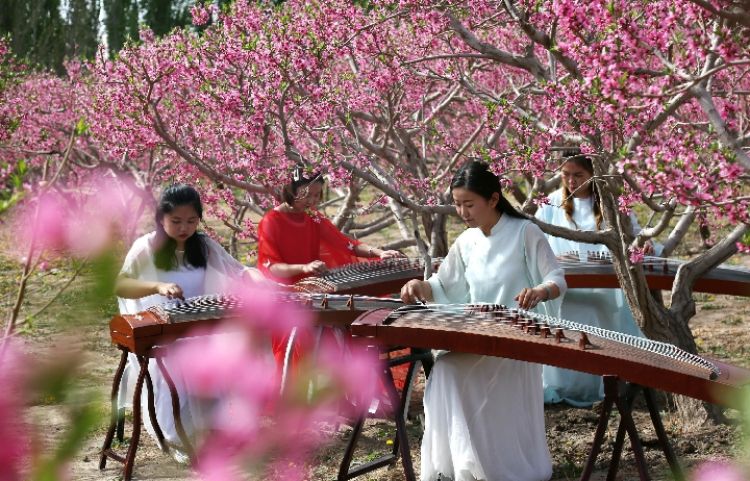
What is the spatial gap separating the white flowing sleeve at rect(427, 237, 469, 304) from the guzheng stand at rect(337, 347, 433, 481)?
274 millimetres

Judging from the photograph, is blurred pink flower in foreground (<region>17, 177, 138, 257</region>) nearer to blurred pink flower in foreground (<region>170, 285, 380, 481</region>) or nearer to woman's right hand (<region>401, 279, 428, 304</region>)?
blurred pink flower in foreground (<region>170, 285, 380, 481</region>)

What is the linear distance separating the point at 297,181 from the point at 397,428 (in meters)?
2.13

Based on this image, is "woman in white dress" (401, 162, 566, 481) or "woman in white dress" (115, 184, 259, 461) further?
"woman in white dress" (115, 184, 259, 461)

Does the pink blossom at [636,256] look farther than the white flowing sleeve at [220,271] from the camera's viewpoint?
No

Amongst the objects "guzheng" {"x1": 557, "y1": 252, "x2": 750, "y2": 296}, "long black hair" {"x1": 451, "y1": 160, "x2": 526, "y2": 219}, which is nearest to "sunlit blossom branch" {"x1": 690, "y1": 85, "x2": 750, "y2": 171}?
"long black hair" {"x1": 451, "y1": 160, "x2": 526, "y2": 219}

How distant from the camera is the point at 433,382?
14.3 ft

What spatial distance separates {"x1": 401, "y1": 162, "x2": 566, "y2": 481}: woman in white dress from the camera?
423cm

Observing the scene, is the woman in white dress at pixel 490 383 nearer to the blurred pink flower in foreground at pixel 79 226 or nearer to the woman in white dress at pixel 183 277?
the woman in white dress at pixel 183 277

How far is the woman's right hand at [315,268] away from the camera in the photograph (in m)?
5.55

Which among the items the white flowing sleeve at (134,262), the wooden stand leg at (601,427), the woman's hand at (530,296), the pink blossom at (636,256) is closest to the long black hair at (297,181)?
the white flowing sleeve at (134,262)

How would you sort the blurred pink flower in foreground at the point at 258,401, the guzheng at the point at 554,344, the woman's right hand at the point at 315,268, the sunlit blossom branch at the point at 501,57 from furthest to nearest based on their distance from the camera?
the woman's right hand at the point at 315,268 < the sunlit blossom branch at the point at 501,57 < the guzheng at the point at 554,344 < the blurred pink flower in foreground at the point at 258,401

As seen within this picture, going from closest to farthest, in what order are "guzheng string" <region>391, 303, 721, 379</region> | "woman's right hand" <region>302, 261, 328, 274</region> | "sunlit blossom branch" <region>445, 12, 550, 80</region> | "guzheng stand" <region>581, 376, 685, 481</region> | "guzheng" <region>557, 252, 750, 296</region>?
"guzheng string" <region>391, 303, 721, 379</region>, "guzheng stand" <region>581, 376, 685, 481</region>, "sunlit blossom branch" <region>445, 12, 550, 80</region>, "guzheng" <region>557, 252, 750, 296</region>, "woman's right hand" <region>302, 261, 328, 274</region>

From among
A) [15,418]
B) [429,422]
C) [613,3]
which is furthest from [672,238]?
[15,418]

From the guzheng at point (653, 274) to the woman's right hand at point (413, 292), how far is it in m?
1.53
